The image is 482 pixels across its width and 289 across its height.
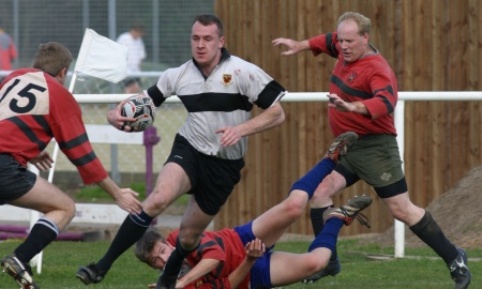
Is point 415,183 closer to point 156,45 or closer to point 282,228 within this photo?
point 282,228

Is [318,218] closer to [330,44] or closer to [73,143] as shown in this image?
[330,44]

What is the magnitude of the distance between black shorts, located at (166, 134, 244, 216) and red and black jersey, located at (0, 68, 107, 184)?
0.76 metres

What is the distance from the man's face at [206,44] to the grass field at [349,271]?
1801mm

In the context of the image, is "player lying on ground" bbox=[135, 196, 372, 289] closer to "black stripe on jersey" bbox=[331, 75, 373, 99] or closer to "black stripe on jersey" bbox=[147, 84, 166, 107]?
"black stripe on jersey" bbox=[331, 75, 373, 99]

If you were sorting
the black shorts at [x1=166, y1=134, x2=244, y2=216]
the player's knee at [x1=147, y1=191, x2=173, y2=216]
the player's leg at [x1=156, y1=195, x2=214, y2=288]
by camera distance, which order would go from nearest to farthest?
the player's leg at [x1=156, y1=195, x2=214, y2=288]
the player's knee at [x1=147, y1=191, x2=173, y2=216]
the black shorts at [x1=166, y1=134, x2=244, y2=216]

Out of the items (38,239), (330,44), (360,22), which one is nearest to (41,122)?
(38,239)

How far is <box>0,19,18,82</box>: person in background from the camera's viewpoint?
21.2 m

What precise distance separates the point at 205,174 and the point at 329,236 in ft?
3.17

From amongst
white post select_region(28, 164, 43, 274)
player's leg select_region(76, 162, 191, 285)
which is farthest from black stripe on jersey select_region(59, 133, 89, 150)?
white post select_region(28, 164, 43, 274)

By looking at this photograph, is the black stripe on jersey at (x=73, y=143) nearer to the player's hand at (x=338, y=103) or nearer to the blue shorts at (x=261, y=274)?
the blue shorts at (x=261, y=274)

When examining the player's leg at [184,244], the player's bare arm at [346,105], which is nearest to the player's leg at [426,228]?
the player's bare arm at [346,105]

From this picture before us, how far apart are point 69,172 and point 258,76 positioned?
1006 cm

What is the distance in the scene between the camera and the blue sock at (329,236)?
10078 millimetres

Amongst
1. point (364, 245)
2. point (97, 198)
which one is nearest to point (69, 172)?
point (97, 198)
